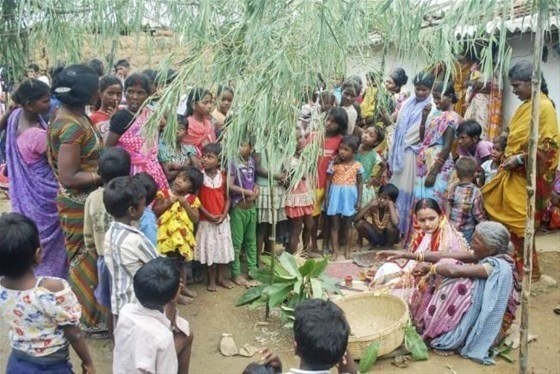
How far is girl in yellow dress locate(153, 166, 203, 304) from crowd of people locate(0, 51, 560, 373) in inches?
0.4

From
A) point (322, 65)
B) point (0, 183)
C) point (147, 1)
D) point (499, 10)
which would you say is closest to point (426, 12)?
point (499, 10)

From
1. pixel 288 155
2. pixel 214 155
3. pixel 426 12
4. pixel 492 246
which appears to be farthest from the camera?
pixel 214 155

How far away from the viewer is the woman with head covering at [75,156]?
3371mm

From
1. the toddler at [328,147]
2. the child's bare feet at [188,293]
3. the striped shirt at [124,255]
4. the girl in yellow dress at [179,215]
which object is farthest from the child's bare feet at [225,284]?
the striped shirt at [124,255]

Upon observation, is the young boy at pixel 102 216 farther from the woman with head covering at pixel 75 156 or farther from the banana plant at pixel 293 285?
the banana plant at pixel 293 285

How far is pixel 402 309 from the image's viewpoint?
390 centimetres

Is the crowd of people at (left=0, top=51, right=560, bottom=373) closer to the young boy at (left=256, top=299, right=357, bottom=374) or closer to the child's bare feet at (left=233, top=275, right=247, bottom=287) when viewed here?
the child's bare feet at (left=233, top=275, right=247, bottom=287)

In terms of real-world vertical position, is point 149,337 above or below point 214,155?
below

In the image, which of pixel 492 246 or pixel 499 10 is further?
pixel 492 246

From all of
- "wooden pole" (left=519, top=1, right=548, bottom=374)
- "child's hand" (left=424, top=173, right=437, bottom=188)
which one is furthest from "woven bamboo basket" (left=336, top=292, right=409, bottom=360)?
"child's hand" (left=424, top=173, right=437, bottom=188)

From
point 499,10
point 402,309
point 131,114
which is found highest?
point 499,10

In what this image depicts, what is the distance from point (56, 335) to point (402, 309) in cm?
228

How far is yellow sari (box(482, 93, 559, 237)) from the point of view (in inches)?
176

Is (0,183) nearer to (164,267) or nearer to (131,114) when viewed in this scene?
(131,114)
